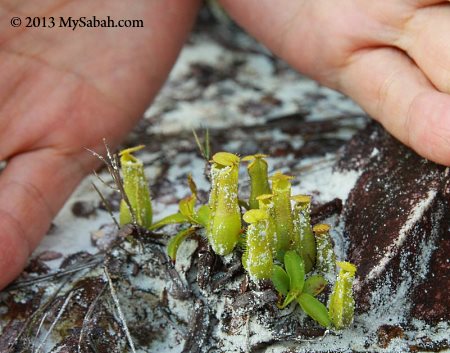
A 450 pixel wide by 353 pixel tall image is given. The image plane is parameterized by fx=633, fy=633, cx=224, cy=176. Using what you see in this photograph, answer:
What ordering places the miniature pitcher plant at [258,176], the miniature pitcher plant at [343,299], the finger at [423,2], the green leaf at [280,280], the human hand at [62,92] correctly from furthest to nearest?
1. the human hand at [62,92]
2. the finger at [423,2]
3. the miniature pitcher plant at [258,176]
4. the green leaf at [280,280]
5. the miniature pitcher plant at [343,299]

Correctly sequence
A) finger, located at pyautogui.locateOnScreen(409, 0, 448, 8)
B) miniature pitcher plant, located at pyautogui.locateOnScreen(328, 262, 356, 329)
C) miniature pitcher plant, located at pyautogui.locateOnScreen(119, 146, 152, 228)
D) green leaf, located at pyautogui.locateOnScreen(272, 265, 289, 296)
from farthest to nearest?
finger, located at pyautogui.locateOnScreen(409, 0, 448, 8)
miniature pitcher plant, located at pyautogui.locateOnScreen(119, 146, 152, 228)
green leaf, located at pyautogui.locateOnScreen(272, 265, 289, 296)
miniature pitcher plant, located at pyautogui.locateOnScreen(328, 262, 356, 329)

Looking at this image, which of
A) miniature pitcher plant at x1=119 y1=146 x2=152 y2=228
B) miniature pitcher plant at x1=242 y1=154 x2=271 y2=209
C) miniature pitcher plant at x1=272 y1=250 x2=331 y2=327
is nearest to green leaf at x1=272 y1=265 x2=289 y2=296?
miniature pitcher plant at x1=272 y1=250 x2=331 y2=327

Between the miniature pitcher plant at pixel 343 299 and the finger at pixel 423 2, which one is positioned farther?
the finger at pixel 423 2


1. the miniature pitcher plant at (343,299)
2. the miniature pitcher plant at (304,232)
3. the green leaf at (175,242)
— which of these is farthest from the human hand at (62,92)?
the miniature pitcher plant at (343,299)

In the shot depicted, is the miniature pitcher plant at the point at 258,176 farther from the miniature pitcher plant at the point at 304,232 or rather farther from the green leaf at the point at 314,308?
the green leaf at the point at 314,308

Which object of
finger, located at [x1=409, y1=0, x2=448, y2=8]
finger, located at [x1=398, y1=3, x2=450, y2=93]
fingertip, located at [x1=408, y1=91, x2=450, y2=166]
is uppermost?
finger, located at [x1=409, y1=0, x2=448, y2=8]

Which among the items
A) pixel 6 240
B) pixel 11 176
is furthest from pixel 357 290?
pixel 11 176

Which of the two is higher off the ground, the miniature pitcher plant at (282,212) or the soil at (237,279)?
the miniature pitcher plant at (282,212)

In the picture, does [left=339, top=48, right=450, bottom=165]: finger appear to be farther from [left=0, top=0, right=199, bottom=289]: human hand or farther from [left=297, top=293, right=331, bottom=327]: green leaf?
[left=0, top=0, right=199, bottom=289]: human hand
